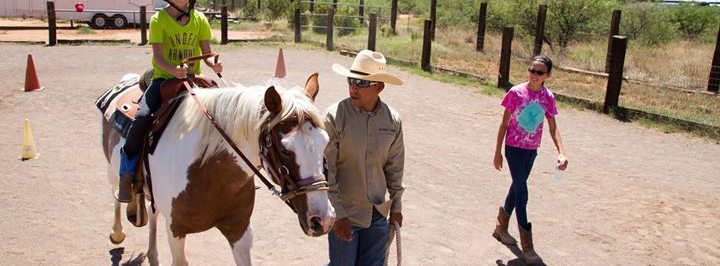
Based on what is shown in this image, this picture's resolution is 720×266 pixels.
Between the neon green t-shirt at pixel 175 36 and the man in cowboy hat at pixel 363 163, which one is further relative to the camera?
the neon green t-shirt at pixel 175 36

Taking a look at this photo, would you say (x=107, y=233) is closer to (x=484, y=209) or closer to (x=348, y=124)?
(x=348, y=124)

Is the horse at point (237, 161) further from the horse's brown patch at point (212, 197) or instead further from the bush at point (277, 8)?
the bush at point (277, 8)

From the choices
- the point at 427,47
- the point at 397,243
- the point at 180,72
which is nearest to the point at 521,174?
the point at 397,243

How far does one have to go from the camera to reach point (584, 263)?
480 cm

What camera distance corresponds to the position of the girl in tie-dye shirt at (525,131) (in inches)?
183

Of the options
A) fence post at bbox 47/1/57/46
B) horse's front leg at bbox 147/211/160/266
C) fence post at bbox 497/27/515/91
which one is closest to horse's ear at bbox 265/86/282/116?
horse's front leg at bbox 147/211/160/266

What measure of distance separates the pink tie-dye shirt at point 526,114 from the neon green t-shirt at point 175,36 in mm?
2512

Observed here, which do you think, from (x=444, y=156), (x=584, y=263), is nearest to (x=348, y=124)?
(x=584, y=263)

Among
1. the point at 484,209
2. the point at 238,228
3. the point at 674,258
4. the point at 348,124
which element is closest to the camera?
the point at 348,124

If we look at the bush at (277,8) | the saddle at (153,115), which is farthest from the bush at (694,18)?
the saddle at (153,115)

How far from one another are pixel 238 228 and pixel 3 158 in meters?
5.07

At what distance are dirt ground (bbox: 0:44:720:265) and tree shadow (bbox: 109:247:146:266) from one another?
0.07 ft

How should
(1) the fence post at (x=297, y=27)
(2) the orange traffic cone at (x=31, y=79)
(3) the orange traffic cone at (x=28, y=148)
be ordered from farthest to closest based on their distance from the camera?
1. (1) the fence post at (x=297, y=27)
2. (2) the orange traffic cone at (x=31, y=79)
3. (3) the orange traffic cone at (x=28, y=148)

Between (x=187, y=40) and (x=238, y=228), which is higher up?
(x=187, y=40)
